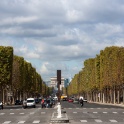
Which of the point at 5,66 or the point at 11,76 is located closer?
the point at 5,66

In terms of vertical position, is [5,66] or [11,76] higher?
[5,66]

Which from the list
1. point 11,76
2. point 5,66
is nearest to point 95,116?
point 5,66

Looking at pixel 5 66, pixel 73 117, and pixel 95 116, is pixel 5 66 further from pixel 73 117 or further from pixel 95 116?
pixel 73 117

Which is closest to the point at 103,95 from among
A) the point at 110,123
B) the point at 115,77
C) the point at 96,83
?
the point at 96,83

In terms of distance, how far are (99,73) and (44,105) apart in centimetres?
4756

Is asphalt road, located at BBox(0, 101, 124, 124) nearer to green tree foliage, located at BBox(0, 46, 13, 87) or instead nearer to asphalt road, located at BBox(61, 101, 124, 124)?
asphalt road, located at BBox(61, 101, 124, 124)

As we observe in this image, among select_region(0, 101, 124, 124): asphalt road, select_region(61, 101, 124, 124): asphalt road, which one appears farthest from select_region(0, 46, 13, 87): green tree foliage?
select_region(61, 101, 124, 124): asphalt road

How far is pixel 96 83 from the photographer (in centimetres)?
13825

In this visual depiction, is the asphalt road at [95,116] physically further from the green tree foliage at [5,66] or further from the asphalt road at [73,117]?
the green tree foliage at [5,66]

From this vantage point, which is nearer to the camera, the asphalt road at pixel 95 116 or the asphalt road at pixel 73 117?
the asphalt road at pixel 95 116

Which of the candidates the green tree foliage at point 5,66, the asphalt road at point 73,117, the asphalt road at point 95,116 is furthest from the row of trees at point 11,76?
the asphalt road at point 95,116

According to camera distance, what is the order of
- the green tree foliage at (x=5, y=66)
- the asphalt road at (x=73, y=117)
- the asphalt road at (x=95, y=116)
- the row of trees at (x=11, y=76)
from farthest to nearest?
1. the row of trees at (x=11, y=76)
2. the green tree foliage at (x=5, y=66)
3. the asphalt road at (x=73, y=117)
4. the asphalt road at (x=95, y=116)

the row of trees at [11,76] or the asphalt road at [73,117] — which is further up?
the row of trees at [11,76]

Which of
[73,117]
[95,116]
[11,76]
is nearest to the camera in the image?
[73,117]
